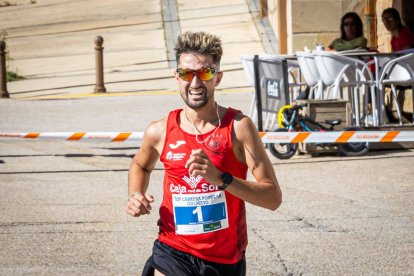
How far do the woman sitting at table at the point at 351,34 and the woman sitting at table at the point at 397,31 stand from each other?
500 millimetres

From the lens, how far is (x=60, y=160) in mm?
13141

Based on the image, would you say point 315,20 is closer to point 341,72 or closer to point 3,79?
point 3,79

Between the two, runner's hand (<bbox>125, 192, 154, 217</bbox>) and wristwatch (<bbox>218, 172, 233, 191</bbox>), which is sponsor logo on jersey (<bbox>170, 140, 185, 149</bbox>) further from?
wristwatch (<bbox>218, 172, 233, 191</bbox>)

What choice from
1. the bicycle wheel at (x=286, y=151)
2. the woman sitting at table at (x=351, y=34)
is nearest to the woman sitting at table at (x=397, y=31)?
the woman sitting at table at (x=351, y=34)

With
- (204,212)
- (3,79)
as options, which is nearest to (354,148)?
(204,212)

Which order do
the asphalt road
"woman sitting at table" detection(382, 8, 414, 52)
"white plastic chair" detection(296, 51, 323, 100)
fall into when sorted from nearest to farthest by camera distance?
the asphalt road
"white plastic chair" detection(296, 51, 323, 100)
"woman sitting at table" detection(382, 8, 414, 52)

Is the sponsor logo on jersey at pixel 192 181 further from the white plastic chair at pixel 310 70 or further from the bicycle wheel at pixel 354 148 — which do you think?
the white plastic chair at pixel 310 70

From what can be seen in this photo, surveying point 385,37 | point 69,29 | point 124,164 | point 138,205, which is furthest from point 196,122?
point 69,29

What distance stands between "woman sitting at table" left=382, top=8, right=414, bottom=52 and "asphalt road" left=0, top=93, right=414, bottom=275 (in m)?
2.06

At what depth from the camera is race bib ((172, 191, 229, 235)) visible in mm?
4828

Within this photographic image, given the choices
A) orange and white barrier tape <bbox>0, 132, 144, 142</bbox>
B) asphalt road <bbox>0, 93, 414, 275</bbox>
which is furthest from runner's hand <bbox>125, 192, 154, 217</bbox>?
orange and white barrier tape <bbox>0, 132, 144, 142</bbox>

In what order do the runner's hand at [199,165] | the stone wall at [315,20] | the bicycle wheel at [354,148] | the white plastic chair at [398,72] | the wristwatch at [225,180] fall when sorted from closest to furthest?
the runner's hand at [199,165] → the wristwatch at [225,180] → the bicycle wheel at [354,148] → the white plastic chair at [398,72] → the stone wall at [315,20]

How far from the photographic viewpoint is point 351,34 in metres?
14.3

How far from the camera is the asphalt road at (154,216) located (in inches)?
295
